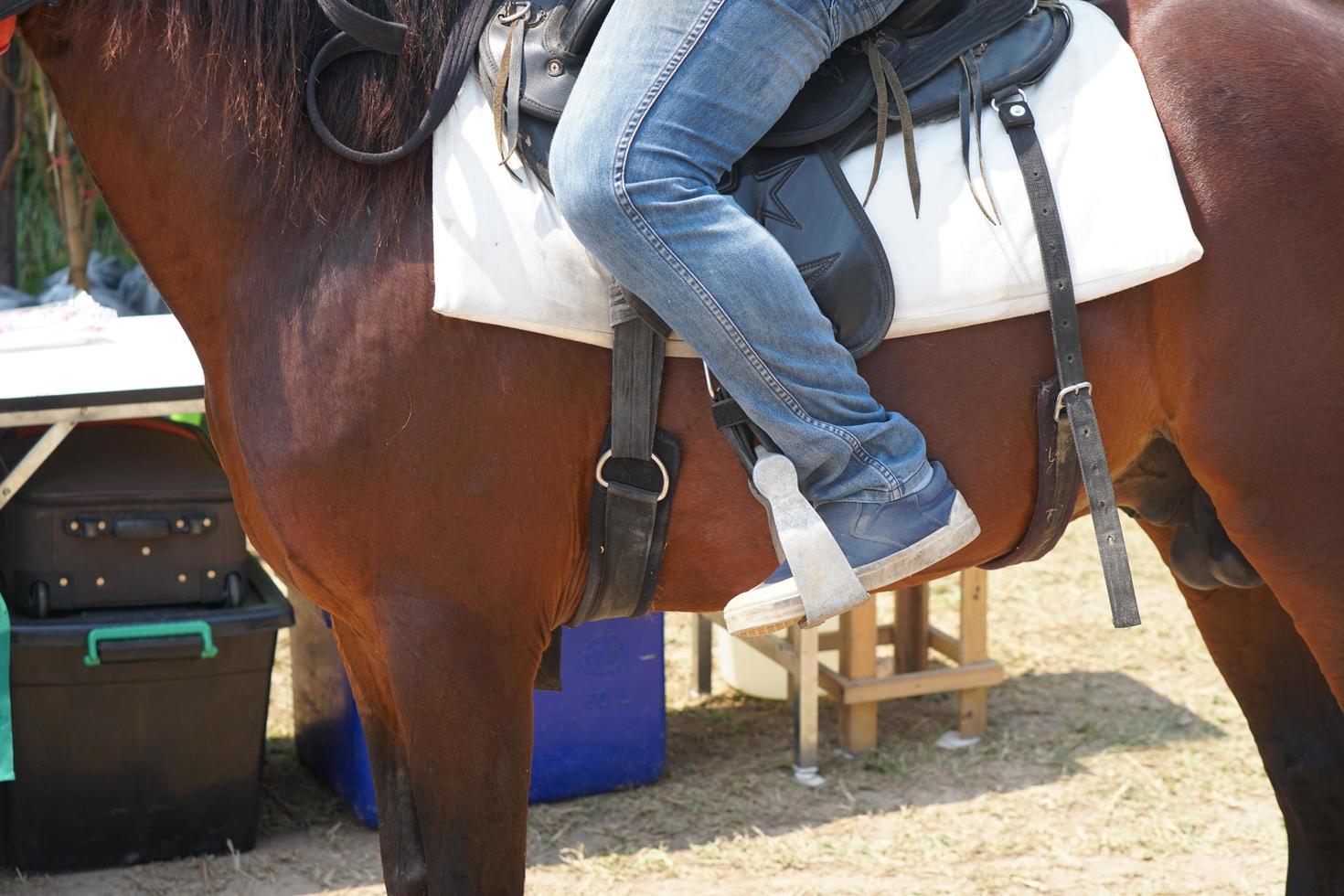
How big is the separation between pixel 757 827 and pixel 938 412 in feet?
6.94

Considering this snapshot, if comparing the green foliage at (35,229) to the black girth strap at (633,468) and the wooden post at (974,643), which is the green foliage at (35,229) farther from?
the black girth strap at (633,468)

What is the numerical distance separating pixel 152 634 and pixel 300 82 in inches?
72.6

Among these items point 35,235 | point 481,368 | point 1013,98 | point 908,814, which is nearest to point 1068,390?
point 1013,98

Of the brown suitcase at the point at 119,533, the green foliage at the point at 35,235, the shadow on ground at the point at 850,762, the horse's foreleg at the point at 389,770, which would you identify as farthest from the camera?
the green foliage at the point at 35,235

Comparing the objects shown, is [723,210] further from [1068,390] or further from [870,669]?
[870,669]

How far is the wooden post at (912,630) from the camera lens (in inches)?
176

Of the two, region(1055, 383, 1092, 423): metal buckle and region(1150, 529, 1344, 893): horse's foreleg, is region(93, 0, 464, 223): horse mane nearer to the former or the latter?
region(1055, 383, 1092, 423): metal buckle

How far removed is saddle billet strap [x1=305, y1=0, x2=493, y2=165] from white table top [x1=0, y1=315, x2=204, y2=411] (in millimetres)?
1469

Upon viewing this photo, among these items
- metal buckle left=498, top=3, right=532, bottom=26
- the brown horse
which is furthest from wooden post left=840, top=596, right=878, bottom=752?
metal buckle left=498, top=3, right=532, bottom=26

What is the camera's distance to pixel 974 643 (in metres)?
4.30

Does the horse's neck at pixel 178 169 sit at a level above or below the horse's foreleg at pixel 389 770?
above

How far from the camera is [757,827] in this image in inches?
147

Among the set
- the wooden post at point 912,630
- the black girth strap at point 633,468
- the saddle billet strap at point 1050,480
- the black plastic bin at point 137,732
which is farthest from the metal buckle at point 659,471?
the wooden post at point 912,630

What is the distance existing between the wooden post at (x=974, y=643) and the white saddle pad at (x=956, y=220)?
2.38m
